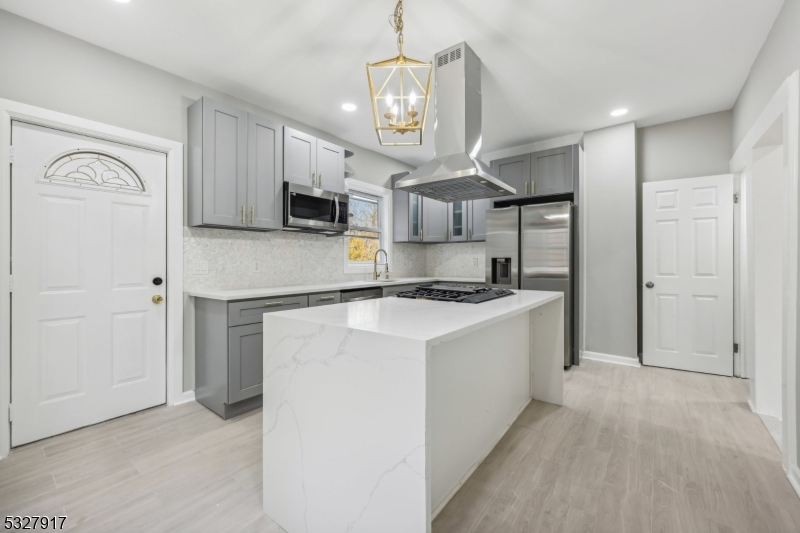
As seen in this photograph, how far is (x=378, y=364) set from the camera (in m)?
1.19

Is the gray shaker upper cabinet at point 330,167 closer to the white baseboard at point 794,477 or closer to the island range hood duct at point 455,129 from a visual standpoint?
the island range hood duct at point 455,129

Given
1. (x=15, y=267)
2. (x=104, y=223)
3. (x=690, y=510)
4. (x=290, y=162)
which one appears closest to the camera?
(x=690, y=510)

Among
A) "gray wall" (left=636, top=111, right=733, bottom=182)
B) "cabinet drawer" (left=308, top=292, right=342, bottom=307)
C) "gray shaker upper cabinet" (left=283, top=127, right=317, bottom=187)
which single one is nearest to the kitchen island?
"cabinet drawer" (left=308, top=292, right=342, bottom=307)

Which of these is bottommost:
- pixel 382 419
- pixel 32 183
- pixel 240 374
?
pixel 240 374

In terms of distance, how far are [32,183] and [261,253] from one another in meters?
1.59

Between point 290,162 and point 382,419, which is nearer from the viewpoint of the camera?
point 382,419

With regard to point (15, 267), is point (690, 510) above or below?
below

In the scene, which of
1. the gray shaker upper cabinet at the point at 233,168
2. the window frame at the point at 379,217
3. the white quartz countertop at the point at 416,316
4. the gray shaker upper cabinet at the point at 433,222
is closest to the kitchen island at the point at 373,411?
the white quartz countertop at the point at 416,316

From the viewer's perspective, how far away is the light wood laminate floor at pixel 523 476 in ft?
5.07

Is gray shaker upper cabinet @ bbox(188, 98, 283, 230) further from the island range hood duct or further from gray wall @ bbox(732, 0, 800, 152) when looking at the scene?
gray wall @ bbox(732, 0, 800, 152)

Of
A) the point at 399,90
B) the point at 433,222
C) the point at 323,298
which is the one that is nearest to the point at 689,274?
the point at 433,222

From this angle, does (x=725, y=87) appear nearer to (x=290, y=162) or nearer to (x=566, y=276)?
(x=566, y=276)

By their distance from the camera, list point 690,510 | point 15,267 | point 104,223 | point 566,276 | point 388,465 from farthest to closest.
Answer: point 566,276 → point 104,223 → point 15,267 → point 690,510 → point 388,465

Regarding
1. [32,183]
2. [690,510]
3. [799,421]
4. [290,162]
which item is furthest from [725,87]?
[32,183]
